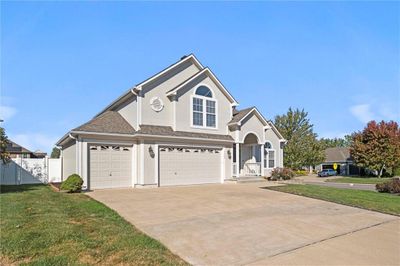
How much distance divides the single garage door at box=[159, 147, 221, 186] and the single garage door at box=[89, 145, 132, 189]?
211cm

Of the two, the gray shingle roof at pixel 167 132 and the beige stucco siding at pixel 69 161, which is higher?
the gray shingle roof at pixel 167 132

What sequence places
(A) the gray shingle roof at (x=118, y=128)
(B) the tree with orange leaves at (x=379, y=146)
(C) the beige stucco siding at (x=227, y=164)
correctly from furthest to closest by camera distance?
(B) the tree with orange leaves at (x=379, y=146)
(C) the beige stucco siding at (x=227, y=164)
(A) the gray shingle roof at (x=118, y=128)

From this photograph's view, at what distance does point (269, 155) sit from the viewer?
1053 inches

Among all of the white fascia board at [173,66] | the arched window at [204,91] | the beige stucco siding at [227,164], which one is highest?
the white fascia board at [173,66]

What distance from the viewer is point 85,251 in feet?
18.3

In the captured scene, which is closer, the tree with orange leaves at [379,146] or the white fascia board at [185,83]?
the white fascia board at [185,83]

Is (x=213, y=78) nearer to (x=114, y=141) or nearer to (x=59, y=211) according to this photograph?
(x=114, y=141)

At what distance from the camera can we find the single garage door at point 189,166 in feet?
62.8

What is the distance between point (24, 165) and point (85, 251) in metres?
18.2

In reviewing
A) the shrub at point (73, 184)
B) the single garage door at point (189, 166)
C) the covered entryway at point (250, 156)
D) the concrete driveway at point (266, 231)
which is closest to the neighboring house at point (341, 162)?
Result: the covered entryway at point (250, 156)

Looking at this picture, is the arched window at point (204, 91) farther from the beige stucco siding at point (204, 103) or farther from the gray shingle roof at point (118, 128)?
the gray shingle roof at point (118, 128)

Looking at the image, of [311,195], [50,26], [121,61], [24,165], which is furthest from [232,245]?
[24,165]

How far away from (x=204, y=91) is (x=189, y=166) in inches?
213

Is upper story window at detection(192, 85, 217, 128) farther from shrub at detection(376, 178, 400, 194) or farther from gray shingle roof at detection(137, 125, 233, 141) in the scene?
shrub at detection(376, 178, 400, 194)
